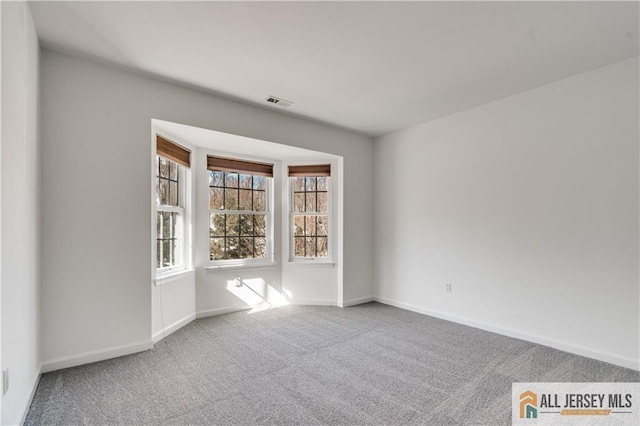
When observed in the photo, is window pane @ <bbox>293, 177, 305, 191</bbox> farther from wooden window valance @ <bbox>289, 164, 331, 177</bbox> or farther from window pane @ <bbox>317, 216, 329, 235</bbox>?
window pane @ <bbox>317, 216, 329, 235</bbox>

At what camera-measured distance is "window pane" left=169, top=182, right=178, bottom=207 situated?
3834mm

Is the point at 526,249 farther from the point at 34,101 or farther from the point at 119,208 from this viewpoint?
the point at 34,101

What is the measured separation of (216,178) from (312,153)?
4.60 ft

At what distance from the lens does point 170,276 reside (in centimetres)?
358

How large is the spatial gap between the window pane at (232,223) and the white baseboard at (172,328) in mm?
1199

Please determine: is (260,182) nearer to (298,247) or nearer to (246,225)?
(246,225)

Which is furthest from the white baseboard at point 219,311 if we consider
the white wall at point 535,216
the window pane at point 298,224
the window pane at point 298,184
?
the white wall at point 535,216

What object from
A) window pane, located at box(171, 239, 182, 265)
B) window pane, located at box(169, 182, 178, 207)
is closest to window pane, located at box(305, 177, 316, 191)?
window pane, located at box(169, 182, 178, 207)

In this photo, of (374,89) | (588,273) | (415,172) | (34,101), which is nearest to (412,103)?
(374,89)

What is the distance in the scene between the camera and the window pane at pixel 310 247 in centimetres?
504

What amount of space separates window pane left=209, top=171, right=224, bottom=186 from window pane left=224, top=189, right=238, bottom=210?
0.15 m

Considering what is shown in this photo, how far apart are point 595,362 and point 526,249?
1.12 m

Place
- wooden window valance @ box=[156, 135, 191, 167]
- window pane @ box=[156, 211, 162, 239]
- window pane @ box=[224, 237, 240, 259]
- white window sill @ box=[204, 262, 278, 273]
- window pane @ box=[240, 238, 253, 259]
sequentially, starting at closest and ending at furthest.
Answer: wooden window valance @ box=[156, 135, 191, 167]
window pane @ box=[156, 211, 162, 239]
white window sill @ box=[204, 262, 278, 273]
window pane @ box=[224, 237, 240, 259]
window pane @ box=[240, 238, 253, 259]

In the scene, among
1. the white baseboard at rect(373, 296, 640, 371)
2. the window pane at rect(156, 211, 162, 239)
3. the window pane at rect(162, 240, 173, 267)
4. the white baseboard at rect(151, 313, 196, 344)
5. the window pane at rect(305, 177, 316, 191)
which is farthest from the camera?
the window pane at rect(305, 177, 316, 191)
